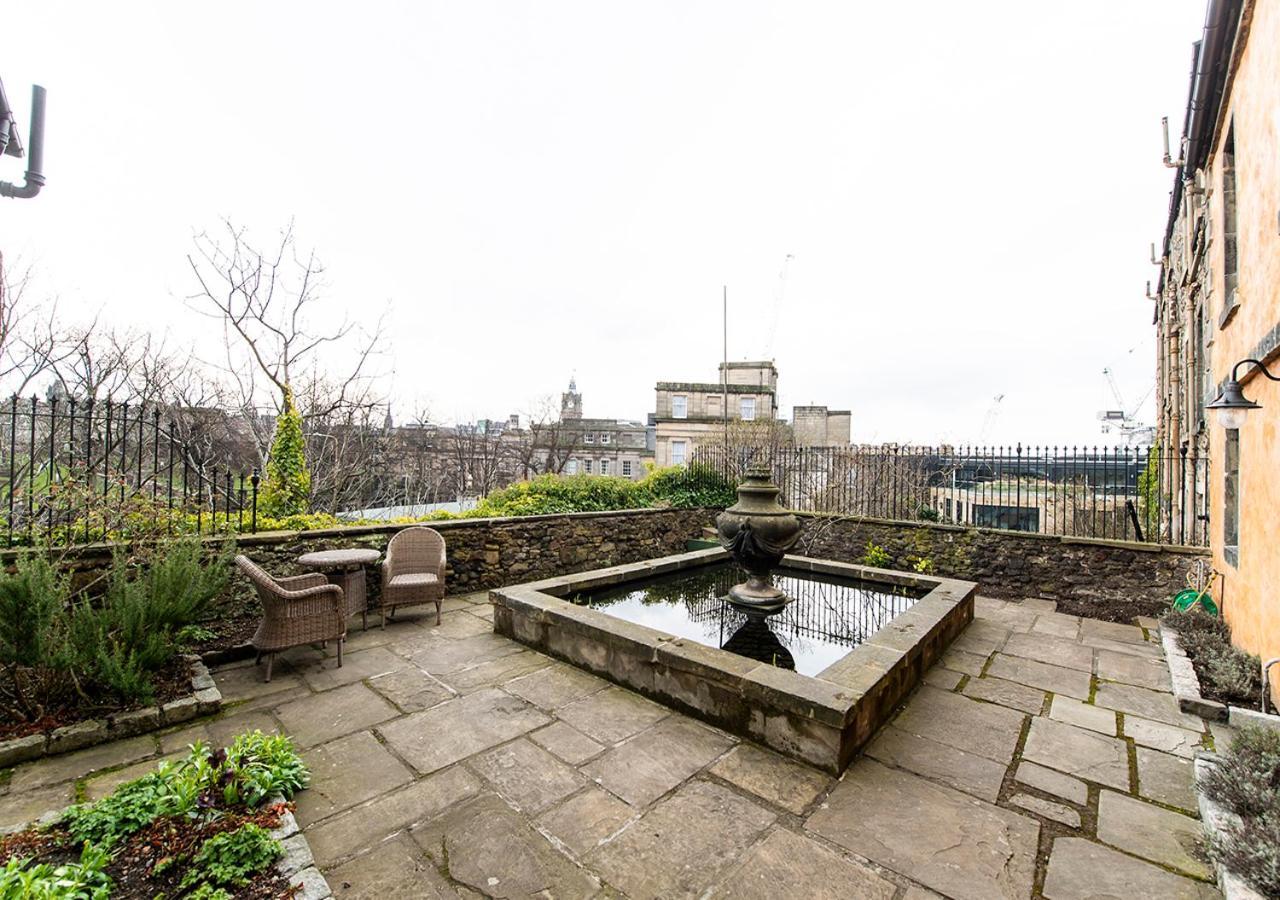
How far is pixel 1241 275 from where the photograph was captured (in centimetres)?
410

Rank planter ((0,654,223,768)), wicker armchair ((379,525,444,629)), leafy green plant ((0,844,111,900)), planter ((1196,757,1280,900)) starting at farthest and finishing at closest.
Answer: wicker armchair ((379,525,444,629)) → planter ((0,654,223,768)) → planter ((1196,757,1280,900)) → leafy green plant ((0,844,111,900))

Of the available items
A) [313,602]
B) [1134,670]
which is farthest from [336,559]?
[1134,670]

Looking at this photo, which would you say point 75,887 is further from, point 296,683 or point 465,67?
point 465,67

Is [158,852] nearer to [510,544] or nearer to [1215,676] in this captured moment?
[510,544]

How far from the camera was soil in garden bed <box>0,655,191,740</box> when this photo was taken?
2812 mm

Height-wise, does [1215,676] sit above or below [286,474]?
below

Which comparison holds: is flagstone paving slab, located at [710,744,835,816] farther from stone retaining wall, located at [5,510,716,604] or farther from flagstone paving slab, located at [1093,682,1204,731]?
stone retaining wall, located at [5,510,716,604]

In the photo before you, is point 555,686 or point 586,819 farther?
point 555,686

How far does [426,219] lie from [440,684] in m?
8.70

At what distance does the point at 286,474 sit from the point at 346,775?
5.71m

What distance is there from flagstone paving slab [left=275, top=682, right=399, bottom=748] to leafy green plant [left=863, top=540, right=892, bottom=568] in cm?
708

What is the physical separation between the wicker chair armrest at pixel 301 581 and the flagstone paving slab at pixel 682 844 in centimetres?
334

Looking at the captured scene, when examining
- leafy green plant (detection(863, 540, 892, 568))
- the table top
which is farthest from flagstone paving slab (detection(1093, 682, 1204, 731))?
the table top

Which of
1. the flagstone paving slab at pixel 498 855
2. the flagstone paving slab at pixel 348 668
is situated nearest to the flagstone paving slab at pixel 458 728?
the flagstone paving slab at pixel 498 855
